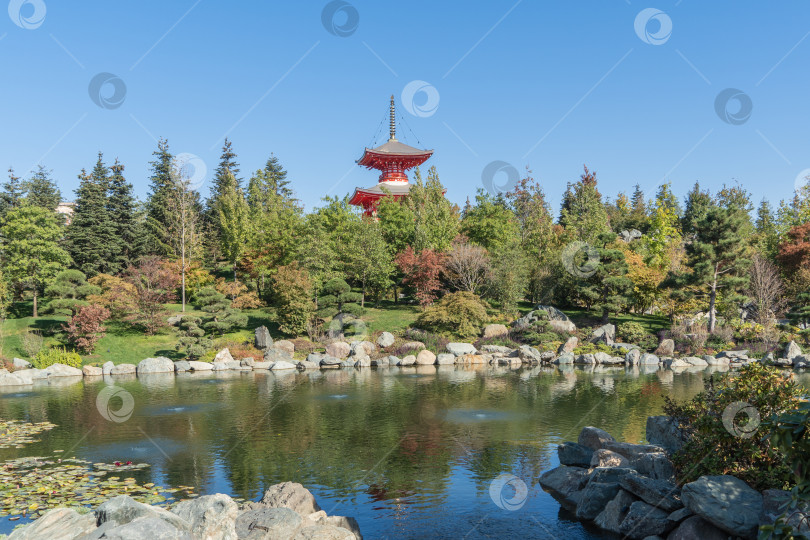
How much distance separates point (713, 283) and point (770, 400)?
84.3ft

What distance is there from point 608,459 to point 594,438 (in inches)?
45.9

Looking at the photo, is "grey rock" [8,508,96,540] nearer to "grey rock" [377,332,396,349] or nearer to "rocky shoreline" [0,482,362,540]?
"rocky shoreline" [0,482,362,540]

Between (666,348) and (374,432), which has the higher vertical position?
(666,348)

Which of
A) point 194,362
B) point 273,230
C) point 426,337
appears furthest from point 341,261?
point 194,362

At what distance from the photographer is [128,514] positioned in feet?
24.0

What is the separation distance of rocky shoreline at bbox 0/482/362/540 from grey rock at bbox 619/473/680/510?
172 inches

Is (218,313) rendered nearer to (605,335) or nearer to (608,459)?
(605,335)

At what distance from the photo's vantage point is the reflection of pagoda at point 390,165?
1978 inches

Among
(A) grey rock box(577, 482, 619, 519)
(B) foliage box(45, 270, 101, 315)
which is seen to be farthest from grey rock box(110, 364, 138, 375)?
(A) grey rock box(577, 482, 619, 519)

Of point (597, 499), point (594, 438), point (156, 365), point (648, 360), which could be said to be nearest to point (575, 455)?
point (594, 438)

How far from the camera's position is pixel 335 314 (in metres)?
33.9

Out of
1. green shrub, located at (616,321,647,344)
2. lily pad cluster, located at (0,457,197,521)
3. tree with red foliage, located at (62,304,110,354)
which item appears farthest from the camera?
green shrub, located at (616,321,647,344)

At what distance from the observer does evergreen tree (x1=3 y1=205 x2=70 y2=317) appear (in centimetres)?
3316

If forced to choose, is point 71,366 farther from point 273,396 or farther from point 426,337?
point 426,337
